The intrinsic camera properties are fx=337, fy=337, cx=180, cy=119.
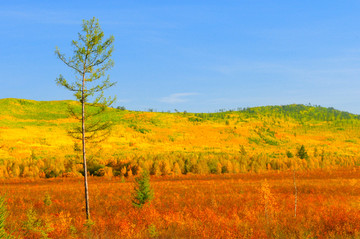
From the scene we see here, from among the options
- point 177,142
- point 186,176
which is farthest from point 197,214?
point 177,142

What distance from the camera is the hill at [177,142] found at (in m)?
50.3

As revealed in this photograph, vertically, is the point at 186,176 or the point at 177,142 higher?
the point at 177,142

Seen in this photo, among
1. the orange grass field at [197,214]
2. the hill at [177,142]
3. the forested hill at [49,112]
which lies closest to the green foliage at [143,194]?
the orange grass field at [197,214]

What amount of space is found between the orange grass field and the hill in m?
10.6

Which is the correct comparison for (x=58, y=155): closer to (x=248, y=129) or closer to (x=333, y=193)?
(x=333, y=193)

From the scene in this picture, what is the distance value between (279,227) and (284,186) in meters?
18.2

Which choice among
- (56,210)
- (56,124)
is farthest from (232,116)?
(56,210)

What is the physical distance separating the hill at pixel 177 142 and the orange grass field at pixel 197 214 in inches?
419

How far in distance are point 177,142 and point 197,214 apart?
66725 mm

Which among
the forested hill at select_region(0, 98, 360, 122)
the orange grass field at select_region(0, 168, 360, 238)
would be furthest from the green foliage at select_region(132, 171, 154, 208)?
the forested hill at select_region(0, 98, 360, 122)

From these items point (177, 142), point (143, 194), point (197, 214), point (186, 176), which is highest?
point (177, 142)

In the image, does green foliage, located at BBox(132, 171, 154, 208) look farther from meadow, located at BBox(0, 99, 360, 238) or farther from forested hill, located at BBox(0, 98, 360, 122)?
forested hill, located at BBox(0, 98, 360, 122)

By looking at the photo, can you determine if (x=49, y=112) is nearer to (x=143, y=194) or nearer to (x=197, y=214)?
(x=143, y=194)

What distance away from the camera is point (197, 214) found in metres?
19.2
